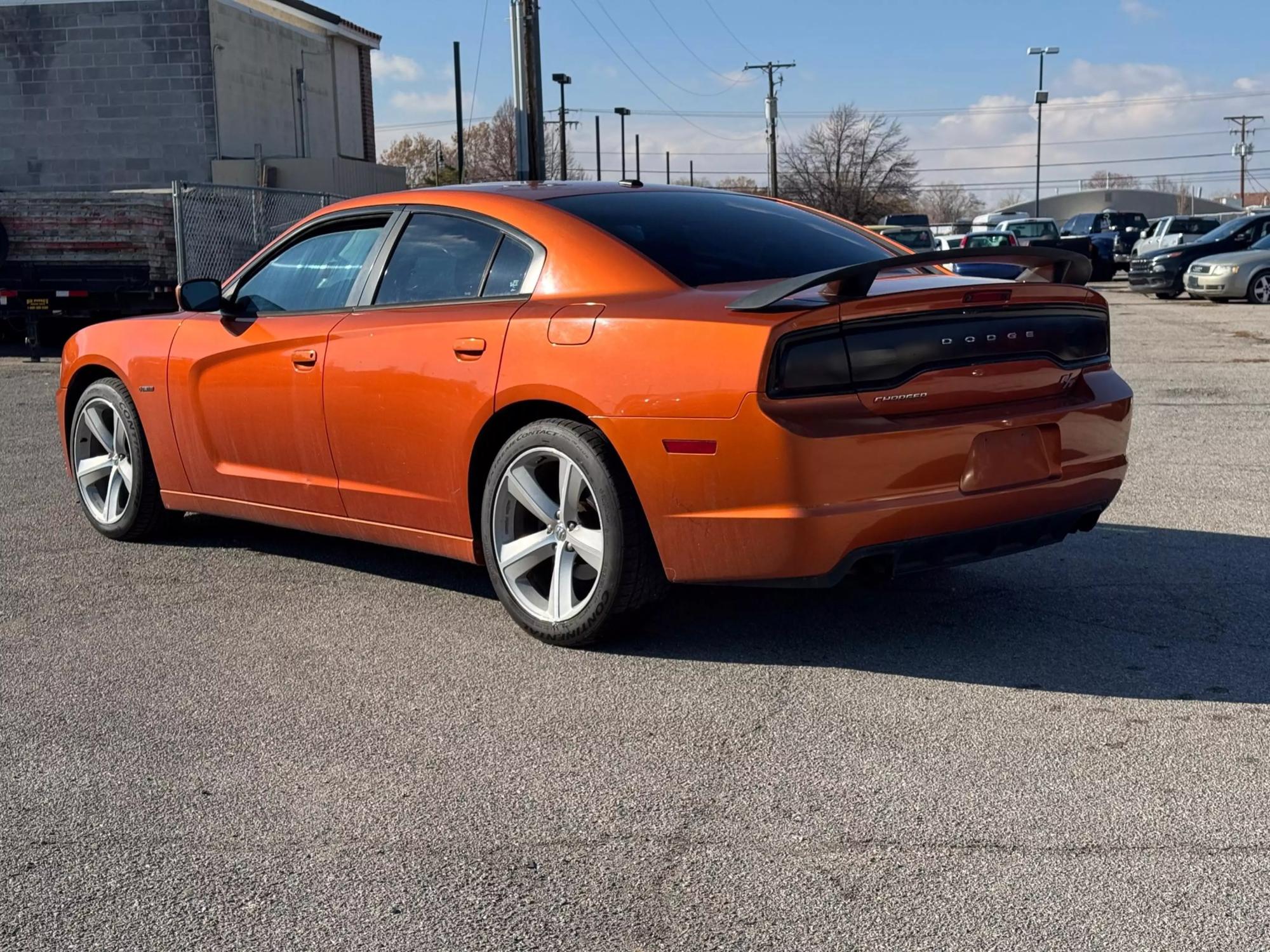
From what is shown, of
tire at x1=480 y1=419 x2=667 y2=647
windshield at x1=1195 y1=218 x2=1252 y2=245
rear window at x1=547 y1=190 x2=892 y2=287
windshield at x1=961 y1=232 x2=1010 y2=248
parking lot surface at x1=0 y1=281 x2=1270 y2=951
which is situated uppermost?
windshield at x1=961 y1=232 x2=1010 y2=248

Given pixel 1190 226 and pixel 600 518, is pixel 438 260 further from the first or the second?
pixel 1190 226

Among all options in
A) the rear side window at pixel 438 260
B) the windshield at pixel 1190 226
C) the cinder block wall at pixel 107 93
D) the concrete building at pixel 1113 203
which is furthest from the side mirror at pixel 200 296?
the concrete building at pixel 1113 203

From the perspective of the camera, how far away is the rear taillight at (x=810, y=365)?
12.9ft

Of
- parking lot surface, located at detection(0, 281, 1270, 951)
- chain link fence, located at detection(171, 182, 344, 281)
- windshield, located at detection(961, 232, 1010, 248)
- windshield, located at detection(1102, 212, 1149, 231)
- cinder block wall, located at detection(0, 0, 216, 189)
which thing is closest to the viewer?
parking lot surface, located at detection(0, 281, 1270, 951)

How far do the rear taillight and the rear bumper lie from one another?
0.10 meters

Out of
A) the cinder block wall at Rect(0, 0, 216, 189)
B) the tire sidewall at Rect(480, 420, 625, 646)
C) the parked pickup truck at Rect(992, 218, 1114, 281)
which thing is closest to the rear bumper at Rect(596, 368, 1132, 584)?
the tire sidewall at Rect(480, 420, 625, 646)

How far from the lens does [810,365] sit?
156 inches

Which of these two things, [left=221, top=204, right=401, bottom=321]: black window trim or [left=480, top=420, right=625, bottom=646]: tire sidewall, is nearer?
[left=480, top=420, right=625, bottom=646]: tire sidewall

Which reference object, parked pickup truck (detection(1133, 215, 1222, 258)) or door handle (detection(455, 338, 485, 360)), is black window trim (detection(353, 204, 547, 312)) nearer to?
door handle (detection(455, 338, 485, 360))

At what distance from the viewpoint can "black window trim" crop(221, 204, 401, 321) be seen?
17.4 feet

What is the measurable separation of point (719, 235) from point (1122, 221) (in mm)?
47291

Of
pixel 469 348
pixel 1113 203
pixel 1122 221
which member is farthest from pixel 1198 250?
pixel 1113 203

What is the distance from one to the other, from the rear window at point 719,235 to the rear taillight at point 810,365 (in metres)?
0.58

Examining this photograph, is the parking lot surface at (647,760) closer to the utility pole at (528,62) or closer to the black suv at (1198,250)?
the utility pole at (528,62)
